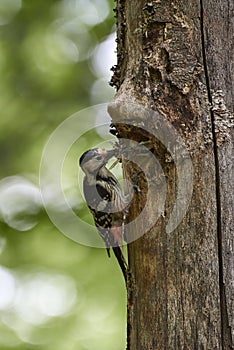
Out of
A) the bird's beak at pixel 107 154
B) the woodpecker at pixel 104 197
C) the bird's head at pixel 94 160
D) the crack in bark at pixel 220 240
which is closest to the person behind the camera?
the crack in bark at pixel 220 240

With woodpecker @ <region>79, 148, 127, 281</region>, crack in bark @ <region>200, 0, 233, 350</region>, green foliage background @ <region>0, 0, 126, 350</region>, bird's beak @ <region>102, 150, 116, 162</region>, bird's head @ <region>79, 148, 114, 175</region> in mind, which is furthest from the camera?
green foliage background @ <region>0, 0, 126, 350</region>

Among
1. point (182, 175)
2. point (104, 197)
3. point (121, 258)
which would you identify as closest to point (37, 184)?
point (104, 197)

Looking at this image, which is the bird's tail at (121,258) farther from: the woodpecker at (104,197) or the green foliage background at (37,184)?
the green foliage background at (37,184)

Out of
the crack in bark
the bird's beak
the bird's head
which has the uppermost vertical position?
the bird's head

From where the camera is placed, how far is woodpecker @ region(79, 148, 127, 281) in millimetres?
3586

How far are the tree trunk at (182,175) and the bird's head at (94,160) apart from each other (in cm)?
81

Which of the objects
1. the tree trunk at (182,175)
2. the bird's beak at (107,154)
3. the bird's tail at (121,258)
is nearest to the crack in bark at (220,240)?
the tree trunk at (182,175)

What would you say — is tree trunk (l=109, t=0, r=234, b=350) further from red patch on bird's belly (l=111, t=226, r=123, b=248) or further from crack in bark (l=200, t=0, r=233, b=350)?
red patch on bird's belly (l=111, t=226, r=123, b=248)

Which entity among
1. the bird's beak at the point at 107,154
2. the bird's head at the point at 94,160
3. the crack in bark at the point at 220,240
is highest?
the bird's head at the point at 94,160

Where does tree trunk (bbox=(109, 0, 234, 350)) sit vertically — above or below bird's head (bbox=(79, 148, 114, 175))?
below

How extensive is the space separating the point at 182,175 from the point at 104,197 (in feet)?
4.00

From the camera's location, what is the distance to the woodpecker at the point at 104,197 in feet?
11.8

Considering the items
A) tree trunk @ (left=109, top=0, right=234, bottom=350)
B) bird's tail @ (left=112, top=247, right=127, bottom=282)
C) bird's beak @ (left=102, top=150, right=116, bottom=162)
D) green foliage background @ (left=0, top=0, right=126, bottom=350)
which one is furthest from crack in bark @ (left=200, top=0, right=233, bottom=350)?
green foliage background @ (left=0, top=0, right=126, bottom=350)

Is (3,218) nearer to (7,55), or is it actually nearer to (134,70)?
(7,55)
